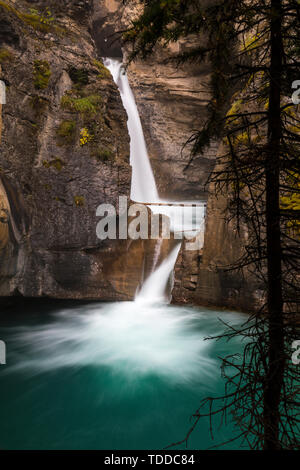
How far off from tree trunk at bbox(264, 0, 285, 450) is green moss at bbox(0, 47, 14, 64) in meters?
10.1

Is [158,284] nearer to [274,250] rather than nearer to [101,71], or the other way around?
[274,250]

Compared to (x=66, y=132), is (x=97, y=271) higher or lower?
lower

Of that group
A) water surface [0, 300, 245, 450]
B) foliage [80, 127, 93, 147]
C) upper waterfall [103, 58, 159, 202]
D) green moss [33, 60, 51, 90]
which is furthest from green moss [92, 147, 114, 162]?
water surface [0, 300, 245, 450]

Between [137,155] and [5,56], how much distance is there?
8.82m

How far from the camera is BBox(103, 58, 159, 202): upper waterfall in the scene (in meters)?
15.9

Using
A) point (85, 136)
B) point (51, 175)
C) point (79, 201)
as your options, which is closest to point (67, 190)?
point (79, 201)

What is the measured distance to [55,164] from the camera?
9734 mm

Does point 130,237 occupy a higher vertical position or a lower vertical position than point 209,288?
higher

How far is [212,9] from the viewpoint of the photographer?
220 centimetres

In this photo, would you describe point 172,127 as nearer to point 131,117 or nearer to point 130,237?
point 131,117

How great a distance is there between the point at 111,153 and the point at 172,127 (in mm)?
8863
